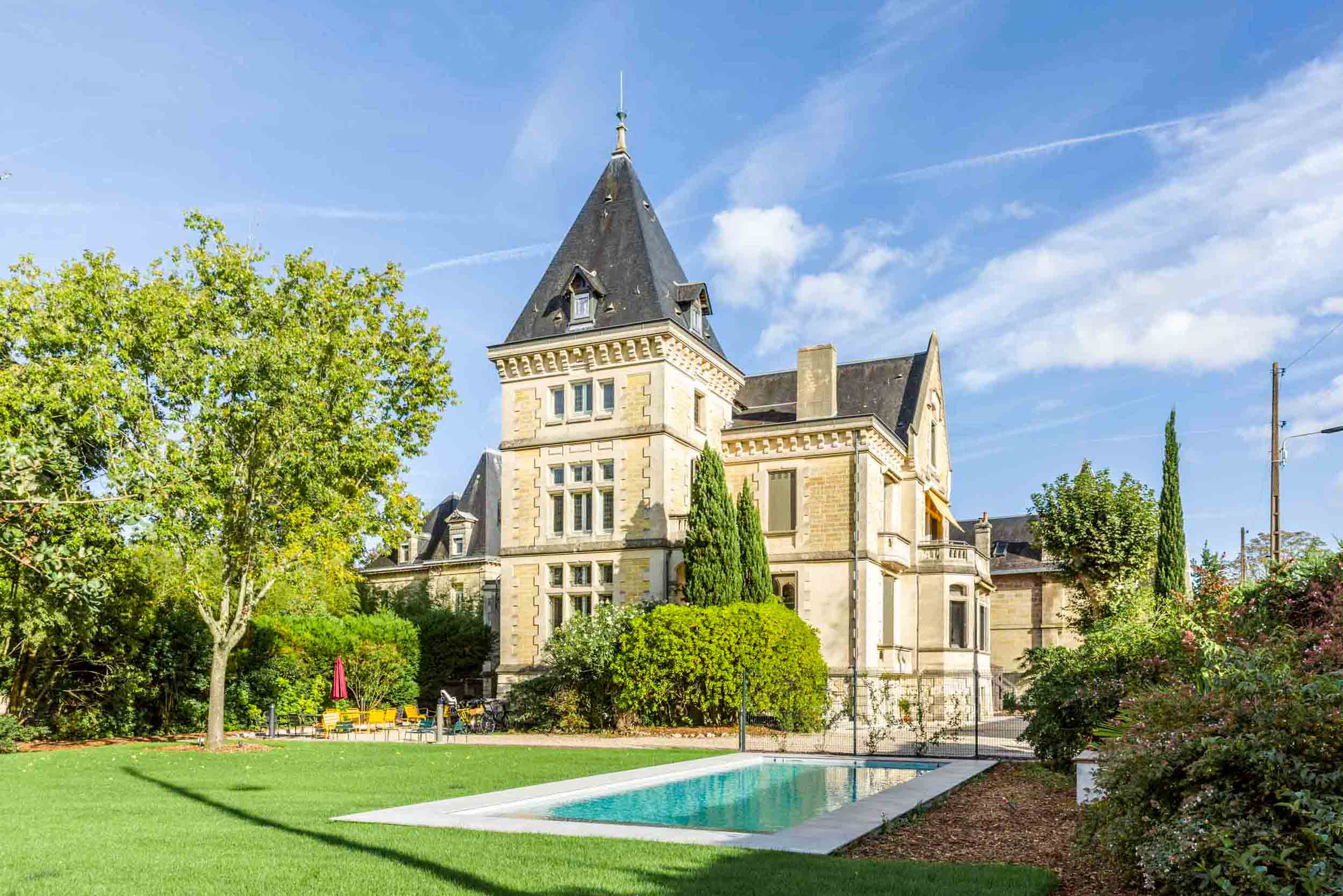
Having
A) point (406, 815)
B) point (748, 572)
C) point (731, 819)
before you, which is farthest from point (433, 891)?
point (748, 572)

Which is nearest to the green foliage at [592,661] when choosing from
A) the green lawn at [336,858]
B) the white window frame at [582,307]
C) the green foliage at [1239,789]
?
the white window frame at [582,307]

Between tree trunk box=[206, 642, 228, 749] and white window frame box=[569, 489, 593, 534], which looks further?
white window frame box=[569, 489, 593, 534]

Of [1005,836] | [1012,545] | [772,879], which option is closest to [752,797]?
[1005,836]

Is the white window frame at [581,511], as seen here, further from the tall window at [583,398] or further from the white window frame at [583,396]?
the tall window at [583,398]

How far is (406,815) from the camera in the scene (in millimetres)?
11828

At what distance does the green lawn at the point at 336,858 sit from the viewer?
801cm

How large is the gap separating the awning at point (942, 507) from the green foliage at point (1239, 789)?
99.0ft

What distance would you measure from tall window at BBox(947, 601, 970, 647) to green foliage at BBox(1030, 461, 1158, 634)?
3.91m

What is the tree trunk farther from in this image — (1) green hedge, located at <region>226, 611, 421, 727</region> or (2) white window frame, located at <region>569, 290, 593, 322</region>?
(2) white window frame, located at <region>569, 290, 593, 322</region>

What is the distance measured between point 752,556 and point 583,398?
7723 millimetres

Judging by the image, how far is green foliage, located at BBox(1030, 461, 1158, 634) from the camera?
1436 inches

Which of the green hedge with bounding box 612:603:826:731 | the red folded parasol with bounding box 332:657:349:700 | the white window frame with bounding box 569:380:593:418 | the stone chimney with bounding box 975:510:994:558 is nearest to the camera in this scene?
the green hedge with bounding box 612:603:826:731

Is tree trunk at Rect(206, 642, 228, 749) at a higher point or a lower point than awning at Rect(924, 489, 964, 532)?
lower

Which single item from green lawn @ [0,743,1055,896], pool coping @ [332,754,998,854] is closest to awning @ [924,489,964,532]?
pool coping @ [332,754,998,854]
